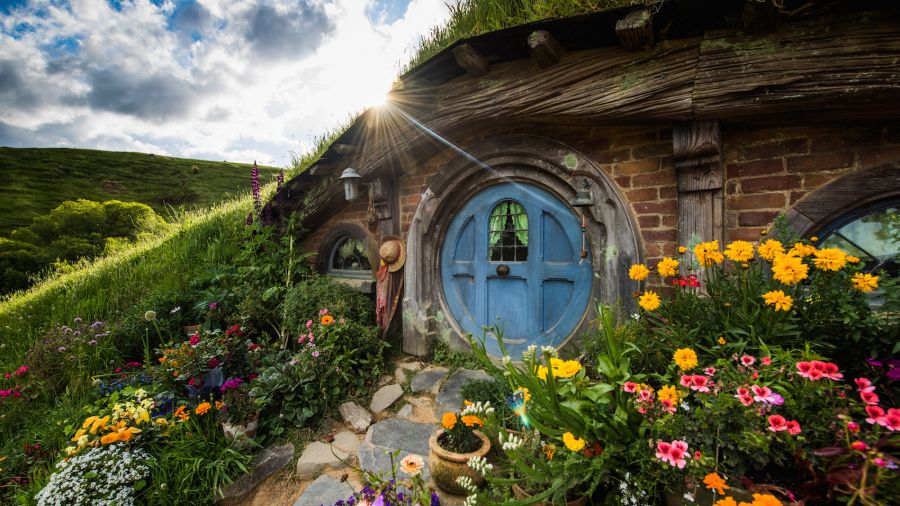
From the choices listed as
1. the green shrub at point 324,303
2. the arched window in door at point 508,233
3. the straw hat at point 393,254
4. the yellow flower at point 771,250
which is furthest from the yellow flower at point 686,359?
the green shrub at point 324,303

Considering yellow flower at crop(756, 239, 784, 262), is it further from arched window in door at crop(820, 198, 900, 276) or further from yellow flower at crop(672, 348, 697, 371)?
arched window in door at crop(820, 198, 900, 276)

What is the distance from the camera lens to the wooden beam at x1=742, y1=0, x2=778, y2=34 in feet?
6.61

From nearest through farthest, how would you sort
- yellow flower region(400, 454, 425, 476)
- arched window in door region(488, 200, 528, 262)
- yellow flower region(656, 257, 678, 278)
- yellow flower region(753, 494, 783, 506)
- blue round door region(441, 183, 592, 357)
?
1. yellow flower region(753, 494, 783, 506)
2. yellow flower region(400, 454, 425, 476)
3. yellow flower region(656, 257, 678, 278)
4. blue round door region(441, 183, 592, 357)
5. arched window in door region(488, 200, 528, 262)

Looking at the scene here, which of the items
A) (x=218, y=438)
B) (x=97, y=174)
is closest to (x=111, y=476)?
(x=218, y=438)

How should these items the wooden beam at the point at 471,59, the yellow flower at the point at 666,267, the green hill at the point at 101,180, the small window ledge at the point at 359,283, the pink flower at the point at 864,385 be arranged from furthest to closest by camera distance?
the green hill at the point at 101,180
the small window ledge at the point at 359,283
the wooden beam at the point at 471,59
the yellow flower at the point at 666,267
the pink flower at the point at 864,385

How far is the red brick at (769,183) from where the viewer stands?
2.25 meters

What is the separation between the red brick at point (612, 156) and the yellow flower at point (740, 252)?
1.30 meters

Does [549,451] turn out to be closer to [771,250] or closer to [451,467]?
[451,467]

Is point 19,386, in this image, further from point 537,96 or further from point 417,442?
point 537,96

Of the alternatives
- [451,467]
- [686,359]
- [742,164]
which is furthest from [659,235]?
[451,467]

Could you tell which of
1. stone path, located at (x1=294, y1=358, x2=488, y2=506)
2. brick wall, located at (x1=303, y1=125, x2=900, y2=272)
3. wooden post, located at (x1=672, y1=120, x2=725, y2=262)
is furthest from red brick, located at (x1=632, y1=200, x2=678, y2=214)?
stone path, located at (x1=294, y1=358, x2=488, y2=506)

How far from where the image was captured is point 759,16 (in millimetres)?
2098

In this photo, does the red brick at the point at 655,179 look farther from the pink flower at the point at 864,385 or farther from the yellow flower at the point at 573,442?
the yellow flower at the point at 573,442

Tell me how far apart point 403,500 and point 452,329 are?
84.4 inches
